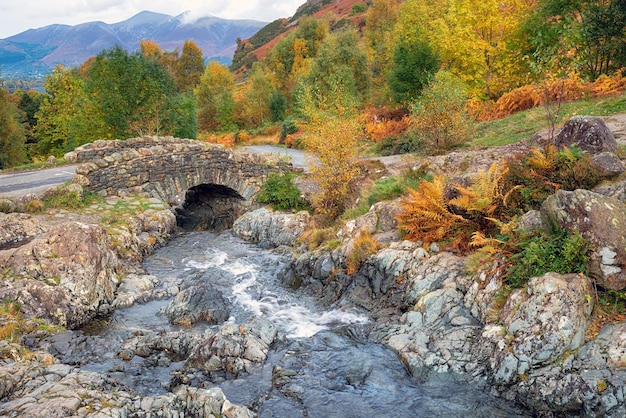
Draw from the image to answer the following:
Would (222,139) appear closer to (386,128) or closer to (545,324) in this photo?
(386,128)

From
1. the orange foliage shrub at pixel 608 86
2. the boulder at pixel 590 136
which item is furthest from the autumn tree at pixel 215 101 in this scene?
the boulder at pixel 590 136

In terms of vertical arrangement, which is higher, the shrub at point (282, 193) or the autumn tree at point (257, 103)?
the autumn tree at point (257, 103)

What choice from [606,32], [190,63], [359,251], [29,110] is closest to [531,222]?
[359,251]

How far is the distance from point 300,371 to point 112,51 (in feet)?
85.1

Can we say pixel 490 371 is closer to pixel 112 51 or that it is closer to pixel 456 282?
pixel 456 282

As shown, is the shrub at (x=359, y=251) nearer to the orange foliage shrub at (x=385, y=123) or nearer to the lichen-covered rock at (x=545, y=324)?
the lichen-covered rock at (x=545, y=324)

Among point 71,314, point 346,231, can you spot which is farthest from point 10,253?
point 346,231

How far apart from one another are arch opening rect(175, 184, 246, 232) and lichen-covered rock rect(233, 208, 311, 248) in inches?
74.0

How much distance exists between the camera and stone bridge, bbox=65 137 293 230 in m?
20.3

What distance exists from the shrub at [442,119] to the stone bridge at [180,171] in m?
6.51

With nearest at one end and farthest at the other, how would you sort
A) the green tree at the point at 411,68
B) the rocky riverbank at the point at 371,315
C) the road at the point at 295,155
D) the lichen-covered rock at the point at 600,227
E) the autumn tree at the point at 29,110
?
the rocky riverbank at the point at 371,315
the lichen-covered rock at the point at 600,227
the road at the point at 295,155
the green tree at the point at 411,68
the autumn tree at the point at 29,110

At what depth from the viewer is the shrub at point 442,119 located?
20.4 m

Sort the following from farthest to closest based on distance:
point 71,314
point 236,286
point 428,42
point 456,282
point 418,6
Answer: point 418,6, point 428,42, point 236,286, point 71,314, point 456,282

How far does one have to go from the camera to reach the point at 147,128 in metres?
30.6
